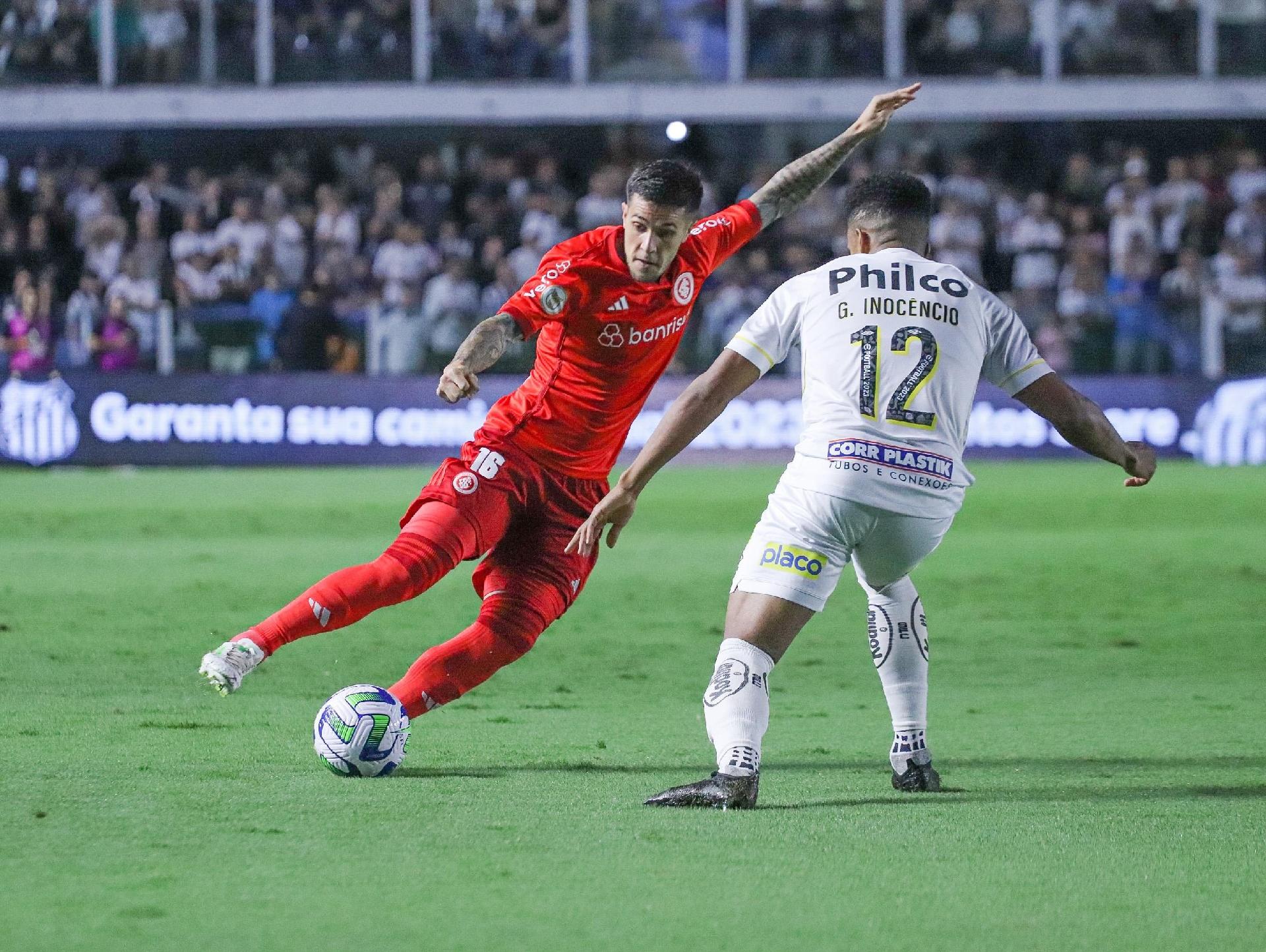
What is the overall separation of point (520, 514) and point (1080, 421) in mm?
2061

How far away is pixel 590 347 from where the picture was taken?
6453mm

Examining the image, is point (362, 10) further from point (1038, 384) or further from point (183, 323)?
point (1038, 384)

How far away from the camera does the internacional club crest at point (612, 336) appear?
6391mm

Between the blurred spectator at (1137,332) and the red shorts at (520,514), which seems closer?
the red shorts at (520,514)

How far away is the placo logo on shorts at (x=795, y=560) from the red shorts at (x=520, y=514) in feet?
3.71

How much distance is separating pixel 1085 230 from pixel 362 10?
36.5 feet

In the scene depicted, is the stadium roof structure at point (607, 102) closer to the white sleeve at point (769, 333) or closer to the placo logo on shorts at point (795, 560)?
the white sleeve at point (769, 333)

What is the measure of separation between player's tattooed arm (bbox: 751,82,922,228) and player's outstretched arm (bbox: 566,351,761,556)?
1992 millimetres

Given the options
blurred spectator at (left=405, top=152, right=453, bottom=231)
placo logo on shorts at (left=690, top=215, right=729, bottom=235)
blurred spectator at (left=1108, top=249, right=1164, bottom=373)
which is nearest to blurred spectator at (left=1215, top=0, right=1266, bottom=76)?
blurred spectator at (left=1108, top=249, right=1164, bottom=373)

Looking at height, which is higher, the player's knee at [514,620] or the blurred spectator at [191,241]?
the blurred spectator at [191,241]

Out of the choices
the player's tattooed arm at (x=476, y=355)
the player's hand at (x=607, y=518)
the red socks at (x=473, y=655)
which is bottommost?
the red socks at (x=473, y=655)

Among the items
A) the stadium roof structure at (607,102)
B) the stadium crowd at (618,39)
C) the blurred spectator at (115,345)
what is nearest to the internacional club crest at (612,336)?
the blurred spectator at (115,345)

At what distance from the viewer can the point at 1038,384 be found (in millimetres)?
5465

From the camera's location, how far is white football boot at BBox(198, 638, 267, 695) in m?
5.62
